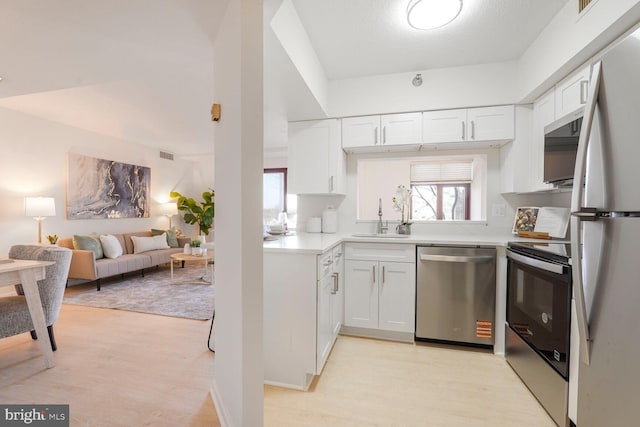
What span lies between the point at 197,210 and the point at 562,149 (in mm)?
6314

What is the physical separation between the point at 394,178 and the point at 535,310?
7.08 ft

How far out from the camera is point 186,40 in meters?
1.59

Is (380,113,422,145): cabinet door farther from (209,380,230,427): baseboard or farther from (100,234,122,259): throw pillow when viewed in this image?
(100,234,122,259): throw pillow

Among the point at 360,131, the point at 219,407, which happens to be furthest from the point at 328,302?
the point at 360,131

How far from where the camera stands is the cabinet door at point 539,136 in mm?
2107

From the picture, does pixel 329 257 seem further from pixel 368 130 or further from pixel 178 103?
pixel 178 103

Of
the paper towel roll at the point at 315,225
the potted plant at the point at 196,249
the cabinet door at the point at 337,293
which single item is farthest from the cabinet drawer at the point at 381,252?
the potted plant at the point at 196,249

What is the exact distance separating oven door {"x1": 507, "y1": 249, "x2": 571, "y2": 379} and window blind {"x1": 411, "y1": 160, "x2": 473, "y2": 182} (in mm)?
1269

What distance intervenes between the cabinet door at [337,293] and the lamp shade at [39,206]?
13.4 feet

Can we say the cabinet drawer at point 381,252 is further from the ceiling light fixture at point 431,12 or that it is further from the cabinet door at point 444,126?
the ceiling light fixture at point 431,12

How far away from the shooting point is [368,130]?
2689 millimetres

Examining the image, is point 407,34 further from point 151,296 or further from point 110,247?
point 110,247

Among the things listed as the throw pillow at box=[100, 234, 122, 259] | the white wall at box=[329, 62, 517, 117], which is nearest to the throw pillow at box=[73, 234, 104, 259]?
the throw pillow at box=[100, 234, 122, 259]

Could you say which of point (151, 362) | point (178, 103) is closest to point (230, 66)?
point (151, 362)
